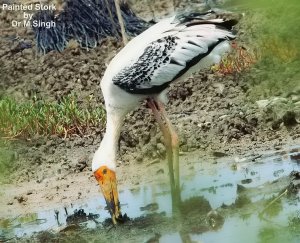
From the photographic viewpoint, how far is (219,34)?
3355mm

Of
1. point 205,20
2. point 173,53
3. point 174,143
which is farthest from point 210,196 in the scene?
point 205,20

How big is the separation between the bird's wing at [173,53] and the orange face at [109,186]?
420 millimetres

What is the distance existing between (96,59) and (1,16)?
0.63 meters

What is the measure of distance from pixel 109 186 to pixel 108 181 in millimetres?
25

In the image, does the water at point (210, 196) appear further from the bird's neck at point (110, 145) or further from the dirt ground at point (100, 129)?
the bird's neck at point (110, 145)

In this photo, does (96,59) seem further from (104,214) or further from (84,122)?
(104,214)

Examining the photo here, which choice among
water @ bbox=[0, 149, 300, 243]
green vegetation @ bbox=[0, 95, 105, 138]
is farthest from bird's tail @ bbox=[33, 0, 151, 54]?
water @ bbox=[0, 149, 300, 243]

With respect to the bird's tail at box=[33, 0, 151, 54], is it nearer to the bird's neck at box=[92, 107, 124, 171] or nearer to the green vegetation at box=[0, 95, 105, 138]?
the green vegetation at box=[0, 95, 105, 138]

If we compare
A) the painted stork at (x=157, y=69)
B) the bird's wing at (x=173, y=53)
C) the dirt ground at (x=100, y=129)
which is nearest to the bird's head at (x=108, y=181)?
the painted stork at (x=157, y=69)

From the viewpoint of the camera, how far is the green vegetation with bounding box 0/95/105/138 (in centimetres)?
407

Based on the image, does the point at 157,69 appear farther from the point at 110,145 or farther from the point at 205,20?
the point at 110,145

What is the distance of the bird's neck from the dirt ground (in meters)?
0.28

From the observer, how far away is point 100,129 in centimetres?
405

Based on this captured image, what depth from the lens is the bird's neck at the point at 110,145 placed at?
3484 mm
